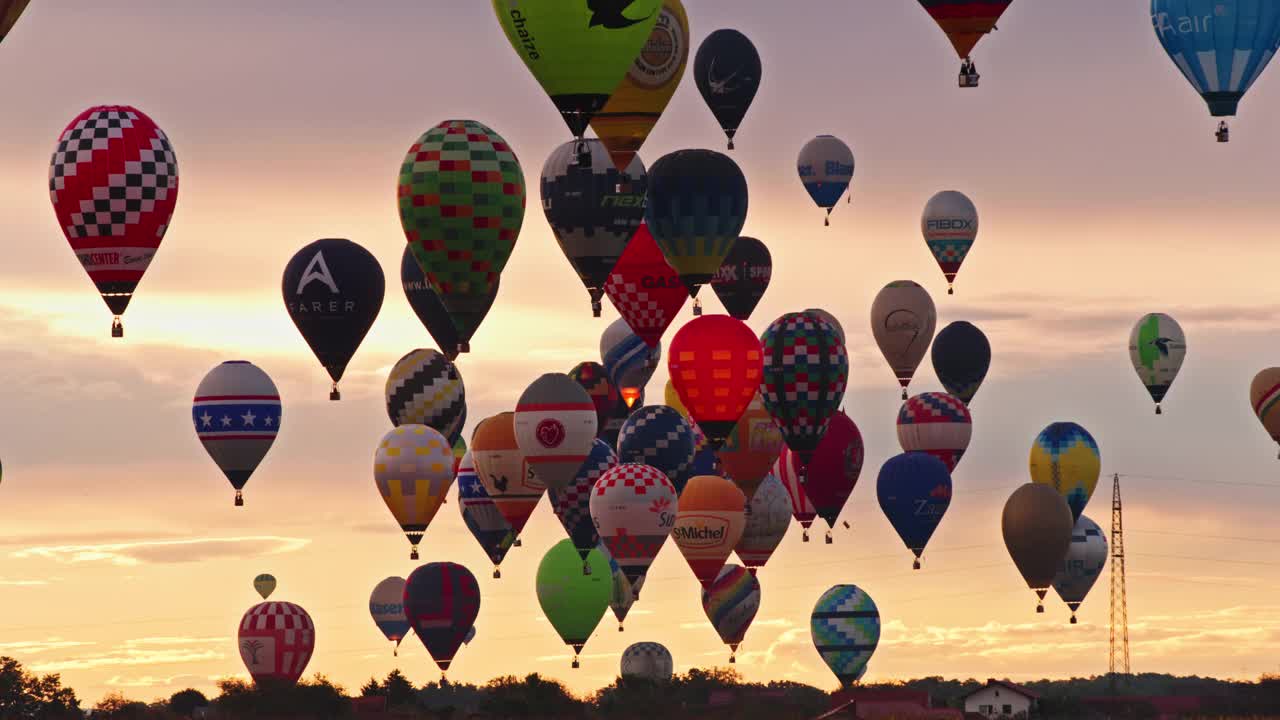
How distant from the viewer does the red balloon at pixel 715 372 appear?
179ft

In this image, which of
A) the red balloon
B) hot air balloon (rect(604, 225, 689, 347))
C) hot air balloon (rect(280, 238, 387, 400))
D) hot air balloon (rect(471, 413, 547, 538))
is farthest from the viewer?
hot air balloon (rect(471, 413, 547, 538))

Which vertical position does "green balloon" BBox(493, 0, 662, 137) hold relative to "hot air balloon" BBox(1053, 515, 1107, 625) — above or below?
above

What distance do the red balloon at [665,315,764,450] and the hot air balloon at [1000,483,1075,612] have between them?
1194 cm

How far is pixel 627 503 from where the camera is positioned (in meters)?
56.2

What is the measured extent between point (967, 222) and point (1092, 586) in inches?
449

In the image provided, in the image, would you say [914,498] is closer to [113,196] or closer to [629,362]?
[629,362]

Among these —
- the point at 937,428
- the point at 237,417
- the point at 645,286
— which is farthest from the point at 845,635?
the point at 237,417

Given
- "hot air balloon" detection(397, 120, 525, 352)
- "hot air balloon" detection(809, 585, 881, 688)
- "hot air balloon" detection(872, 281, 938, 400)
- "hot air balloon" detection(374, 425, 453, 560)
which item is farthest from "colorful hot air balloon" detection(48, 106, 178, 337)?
"hot air balloon" detection(809, 585, 881, 688)

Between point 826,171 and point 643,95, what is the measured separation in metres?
16.5

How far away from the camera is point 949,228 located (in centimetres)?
6650

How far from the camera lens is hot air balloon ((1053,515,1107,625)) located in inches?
2704

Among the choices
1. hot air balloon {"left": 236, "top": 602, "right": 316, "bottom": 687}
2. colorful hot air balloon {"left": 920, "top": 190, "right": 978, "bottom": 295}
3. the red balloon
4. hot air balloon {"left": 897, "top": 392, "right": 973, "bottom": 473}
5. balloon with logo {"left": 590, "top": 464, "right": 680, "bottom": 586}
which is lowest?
hot air balloon {"left": 236, "top": 602, "right": 316, "bottom": 687}

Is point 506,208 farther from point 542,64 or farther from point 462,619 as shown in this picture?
point 462,619

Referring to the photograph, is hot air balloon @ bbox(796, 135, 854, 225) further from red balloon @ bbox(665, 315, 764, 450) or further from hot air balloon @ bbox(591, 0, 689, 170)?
hot air balloon @ bbox(591, 0, 689, 170)
